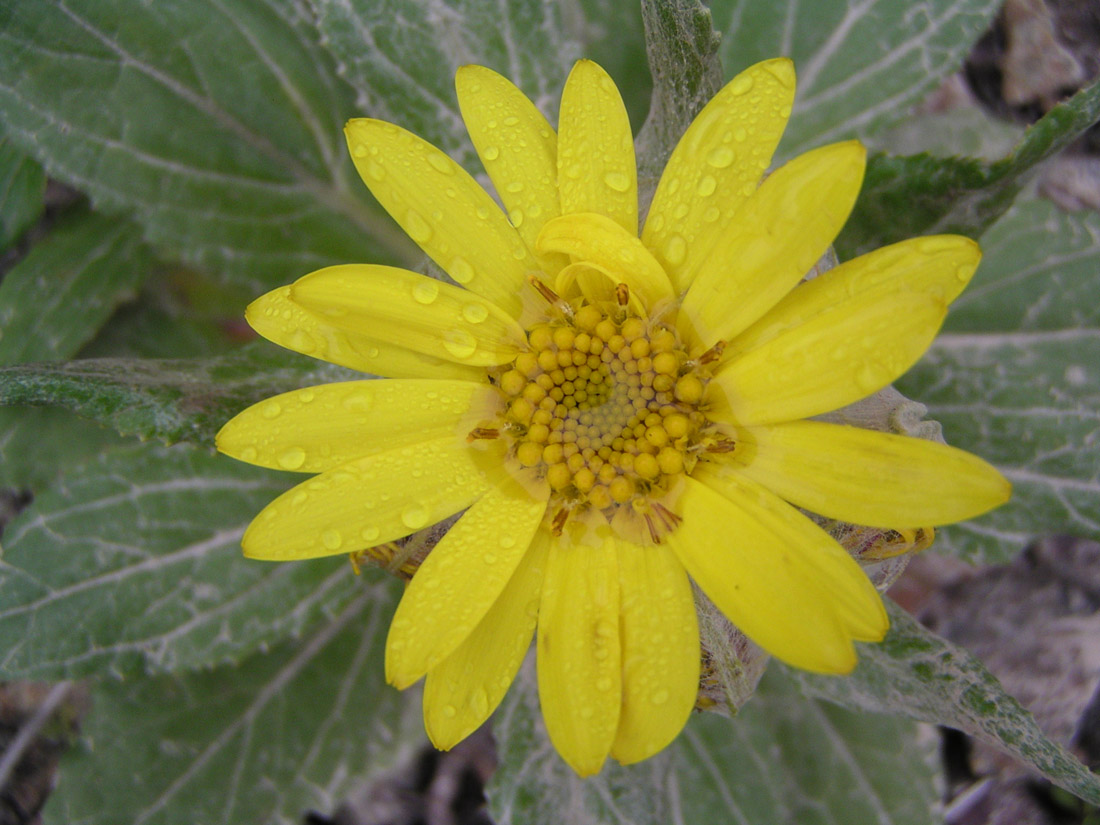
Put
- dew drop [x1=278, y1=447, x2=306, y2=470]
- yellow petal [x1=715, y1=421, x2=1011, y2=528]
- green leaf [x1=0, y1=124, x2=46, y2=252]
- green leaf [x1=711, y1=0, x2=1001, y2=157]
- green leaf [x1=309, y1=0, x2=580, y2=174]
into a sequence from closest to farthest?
yellow petal [x1=715, y1=421, x2=1011, y2=528] < dew drop [x1=278, y1=447, x2=306, y2=470] < green leaf [x1=309, y1=0, x2=580, y2=174] < green leaf [x1=711, y1=0, x2=1001, y2=157] < green leaf [x1=0, y1=124, x2=46, y2=252]

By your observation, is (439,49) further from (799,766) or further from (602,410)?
(799,766)

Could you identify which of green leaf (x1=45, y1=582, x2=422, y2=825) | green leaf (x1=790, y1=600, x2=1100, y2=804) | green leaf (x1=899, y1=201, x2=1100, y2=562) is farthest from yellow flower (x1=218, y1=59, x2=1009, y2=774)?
green leaf (x1=45, y1=582, x2=422, y2=825)

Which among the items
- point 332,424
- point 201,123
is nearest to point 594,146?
point 332,424

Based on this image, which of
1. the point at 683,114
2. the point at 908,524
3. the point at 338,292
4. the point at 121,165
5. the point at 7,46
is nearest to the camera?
the point at 908,524

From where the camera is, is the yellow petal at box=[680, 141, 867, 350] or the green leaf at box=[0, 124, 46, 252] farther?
the green leaf at box=[0, 124, 46, 252]

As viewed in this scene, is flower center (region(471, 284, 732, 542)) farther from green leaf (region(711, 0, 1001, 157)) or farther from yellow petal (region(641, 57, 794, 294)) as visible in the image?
green leaf (region(711, 0, 1001, 157))

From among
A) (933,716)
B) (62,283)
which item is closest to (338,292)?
(933,716)

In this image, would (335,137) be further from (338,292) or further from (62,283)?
(338,292)
